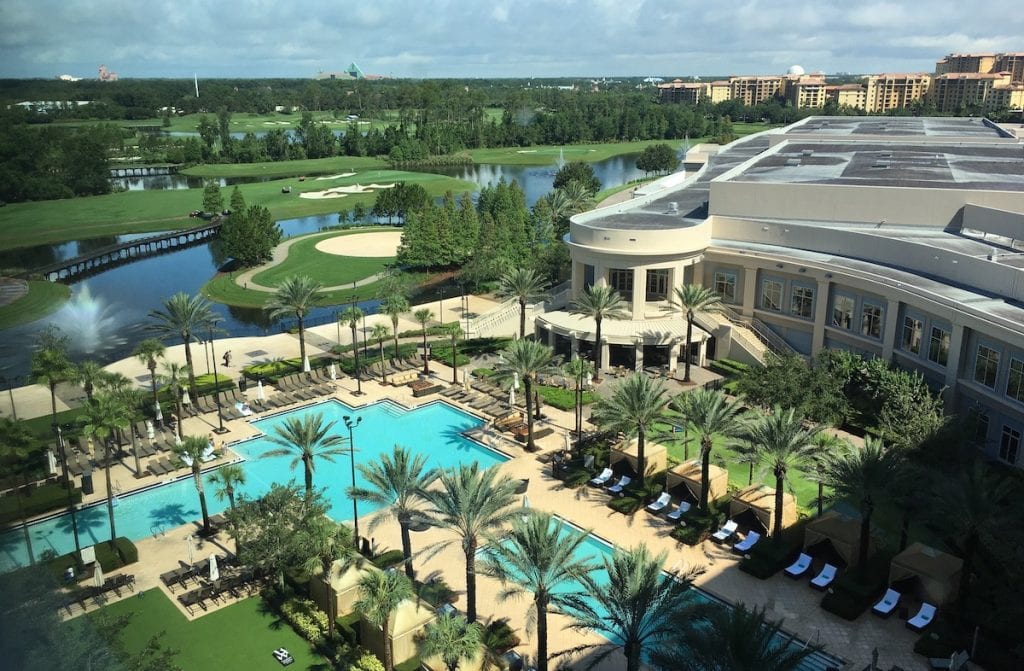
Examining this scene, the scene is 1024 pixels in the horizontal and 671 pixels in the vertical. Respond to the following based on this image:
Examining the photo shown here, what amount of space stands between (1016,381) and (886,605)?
16018 mm

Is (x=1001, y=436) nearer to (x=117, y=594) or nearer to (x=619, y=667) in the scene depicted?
(x=619, y=667)

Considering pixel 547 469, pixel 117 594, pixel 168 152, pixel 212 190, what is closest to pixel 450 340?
pixel 547 469

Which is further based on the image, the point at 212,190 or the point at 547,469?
the point at 212,190

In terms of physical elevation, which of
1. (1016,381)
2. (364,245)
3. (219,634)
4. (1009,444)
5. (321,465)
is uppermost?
(1016,381)

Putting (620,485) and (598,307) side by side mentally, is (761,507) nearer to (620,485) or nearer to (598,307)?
(620,485)

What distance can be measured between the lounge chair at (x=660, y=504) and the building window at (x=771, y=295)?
22525mm

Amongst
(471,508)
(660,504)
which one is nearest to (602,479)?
(660,504)

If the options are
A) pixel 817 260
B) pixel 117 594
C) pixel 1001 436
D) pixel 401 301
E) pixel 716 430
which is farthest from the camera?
pixel 401 301

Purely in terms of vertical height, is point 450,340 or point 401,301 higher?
point 401,301

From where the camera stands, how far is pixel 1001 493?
2825 centimetres

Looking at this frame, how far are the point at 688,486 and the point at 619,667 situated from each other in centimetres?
1146

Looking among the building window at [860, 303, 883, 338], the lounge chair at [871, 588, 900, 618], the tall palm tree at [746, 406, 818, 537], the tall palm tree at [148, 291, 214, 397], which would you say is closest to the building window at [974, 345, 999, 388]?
the building window at [860, 303, 883, 338]

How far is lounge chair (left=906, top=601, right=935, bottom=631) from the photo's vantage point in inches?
1088

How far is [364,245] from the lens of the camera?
96.9 m
